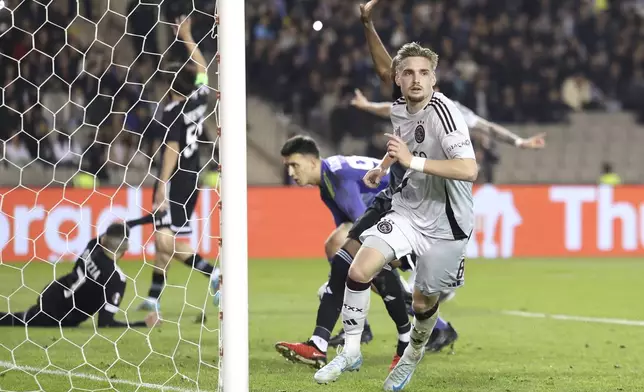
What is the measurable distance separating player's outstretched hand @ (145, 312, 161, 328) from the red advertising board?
4.93 metres

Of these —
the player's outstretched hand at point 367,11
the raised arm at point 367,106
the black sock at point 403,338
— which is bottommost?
the black sock at point 403,338

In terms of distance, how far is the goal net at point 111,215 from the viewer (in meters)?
4.29

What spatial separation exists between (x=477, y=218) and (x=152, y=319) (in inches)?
289

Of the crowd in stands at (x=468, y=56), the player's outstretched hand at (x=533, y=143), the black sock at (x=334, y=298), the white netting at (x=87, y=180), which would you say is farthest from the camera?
the crowd in stands at (x=468, y=56)

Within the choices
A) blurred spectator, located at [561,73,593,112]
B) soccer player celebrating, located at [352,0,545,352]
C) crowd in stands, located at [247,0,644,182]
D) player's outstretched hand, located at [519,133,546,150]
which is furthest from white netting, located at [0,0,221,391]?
blurred spectator, located at [561,73,593,112]

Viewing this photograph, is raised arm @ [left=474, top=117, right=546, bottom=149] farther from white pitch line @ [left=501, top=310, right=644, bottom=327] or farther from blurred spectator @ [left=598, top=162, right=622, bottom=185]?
blurred spectator @ [left=598, top=162, right=622, bottom=185]

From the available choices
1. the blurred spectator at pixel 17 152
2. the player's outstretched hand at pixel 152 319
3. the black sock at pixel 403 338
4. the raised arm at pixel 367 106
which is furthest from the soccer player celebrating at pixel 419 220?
the blurred spectator at pixel 17 152

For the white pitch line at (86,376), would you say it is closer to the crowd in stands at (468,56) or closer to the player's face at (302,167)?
the player's face at (302,167)

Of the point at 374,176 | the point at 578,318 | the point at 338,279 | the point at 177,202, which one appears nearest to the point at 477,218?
the point at 578,318

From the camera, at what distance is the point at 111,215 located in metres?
12.3

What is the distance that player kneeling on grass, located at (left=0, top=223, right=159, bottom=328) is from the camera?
7.15m

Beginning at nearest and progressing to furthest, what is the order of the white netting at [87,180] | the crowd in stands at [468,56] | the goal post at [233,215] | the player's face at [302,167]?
the goal post at [233,215], the player's face at [302,167], the white netting at [87,180], the crowd in stands at [468,56]

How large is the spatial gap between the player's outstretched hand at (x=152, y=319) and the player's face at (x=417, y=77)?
10.4 ft

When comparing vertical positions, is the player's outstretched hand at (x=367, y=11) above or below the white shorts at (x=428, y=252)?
above
